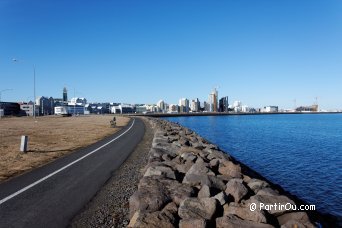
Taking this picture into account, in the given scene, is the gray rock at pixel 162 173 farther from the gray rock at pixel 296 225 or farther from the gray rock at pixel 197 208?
the gray rock at pixel 296 225

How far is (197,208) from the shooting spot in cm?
784

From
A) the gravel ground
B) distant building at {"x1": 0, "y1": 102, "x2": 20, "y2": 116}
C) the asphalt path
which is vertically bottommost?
the gravel ground

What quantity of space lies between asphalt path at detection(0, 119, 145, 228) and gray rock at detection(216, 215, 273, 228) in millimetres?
3711

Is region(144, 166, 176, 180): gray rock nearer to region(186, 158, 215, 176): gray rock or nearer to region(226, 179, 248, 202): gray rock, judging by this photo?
region(186, 158, 215, 176): gray rock

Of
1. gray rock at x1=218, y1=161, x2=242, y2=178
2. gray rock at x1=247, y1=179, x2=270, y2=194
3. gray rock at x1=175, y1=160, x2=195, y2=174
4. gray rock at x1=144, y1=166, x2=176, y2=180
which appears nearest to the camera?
gray rock at x1=247, y1=179, x2=270, y2=194

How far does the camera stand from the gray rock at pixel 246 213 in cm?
736

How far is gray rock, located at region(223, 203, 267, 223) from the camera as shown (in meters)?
7.36

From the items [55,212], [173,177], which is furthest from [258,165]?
[55,212]

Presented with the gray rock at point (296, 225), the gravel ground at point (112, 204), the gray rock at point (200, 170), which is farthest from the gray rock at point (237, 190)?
the gravel ground at point (112, 204)

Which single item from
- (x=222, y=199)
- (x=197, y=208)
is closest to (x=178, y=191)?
(x=222, y=199)

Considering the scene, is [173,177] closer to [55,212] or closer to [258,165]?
[55,212]

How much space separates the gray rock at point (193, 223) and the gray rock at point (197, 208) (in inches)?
11.8

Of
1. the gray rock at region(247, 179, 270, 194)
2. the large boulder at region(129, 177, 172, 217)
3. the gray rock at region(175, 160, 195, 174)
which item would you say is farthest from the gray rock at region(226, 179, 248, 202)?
the gray rock at region(175, 160, 195, 174)

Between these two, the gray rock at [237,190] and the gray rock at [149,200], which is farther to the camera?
the gray rock at [237,190]
